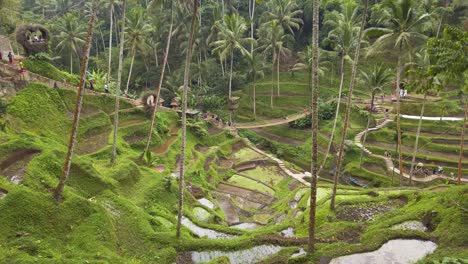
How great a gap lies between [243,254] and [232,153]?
2510 cm

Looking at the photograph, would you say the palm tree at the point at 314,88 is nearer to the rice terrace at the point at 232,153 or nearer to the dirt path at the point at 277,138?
the rice terrace at the point at 232,153

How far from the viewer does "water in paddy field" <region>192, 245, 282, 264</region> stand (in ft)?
57.8

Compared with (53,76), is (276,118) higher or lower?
lower

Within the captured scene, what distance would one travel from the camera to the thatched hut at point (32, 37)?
3356 cm

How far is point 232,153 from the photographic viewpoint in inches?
1693

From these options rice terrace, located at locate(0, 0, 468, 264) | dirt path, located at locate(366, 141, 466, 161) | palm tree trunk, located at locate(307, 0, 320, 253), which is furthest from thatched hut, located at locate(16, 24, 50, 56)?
dirt path, located at locate(366, 141, 466, 161)

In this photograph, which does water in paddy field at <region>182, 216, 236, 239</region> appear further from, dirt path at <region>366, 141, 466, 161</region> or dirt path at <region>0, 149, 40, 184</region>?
dirt path at <region>366, 141, 466, 161</region>

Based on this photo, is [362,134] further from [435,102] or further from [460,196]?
[460,196]

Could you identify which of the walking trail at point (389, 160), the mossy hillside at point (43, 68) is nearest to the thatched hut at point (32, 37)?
the mossy hillside at point (43, 68)

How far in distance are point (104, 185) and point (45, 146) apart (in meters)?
4.33

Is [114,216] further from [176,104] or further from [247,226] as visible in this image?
[176,104]

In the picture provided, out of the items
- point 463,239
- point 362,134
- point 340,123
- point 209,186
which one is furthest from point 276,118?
point 463,239

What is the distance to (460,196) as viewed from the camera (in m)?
17.7

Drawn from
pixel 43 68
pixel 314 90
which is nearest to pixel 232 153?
pixel 43 68
